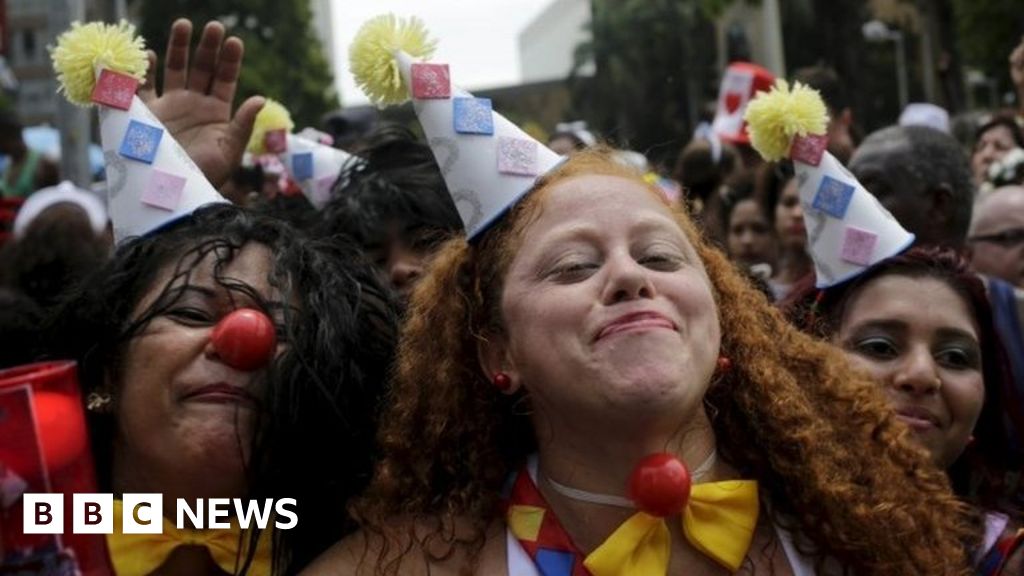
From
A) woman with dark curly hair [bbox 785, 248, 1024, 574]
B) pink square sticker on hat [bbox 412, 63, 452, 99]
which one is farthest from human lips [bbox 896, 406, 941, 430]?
pink square sticker on hat [bbox 412, 63, 452, 99]

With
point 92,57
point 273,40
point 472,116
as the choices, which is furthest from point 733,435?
point 273,40

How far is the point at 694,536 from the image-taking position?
2816 millimetres

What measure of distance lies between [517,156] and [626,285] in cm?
47

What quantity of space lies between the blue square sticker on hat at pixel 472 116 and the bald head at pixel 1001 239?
8.83ft

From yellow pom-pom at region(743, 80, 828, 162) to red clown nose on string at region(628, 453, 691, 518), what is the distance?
3.73ft

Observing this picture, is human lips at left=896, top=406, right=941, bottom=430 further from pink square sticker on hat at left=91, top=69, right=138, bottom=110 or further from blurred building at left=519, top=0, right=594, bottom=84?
blurred building at left=519, top=0, right=594, bottom=84

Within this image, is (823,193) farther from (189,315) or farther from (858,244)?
(189,315)

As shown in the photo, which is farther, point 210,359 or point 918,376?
point 918,376

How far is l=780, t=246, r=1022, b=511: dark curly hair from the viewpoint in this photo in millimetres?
3619

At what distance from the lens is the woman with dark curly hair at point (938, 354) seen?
3443 millimetres

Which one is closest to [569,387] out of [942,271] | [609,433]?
[609,433]

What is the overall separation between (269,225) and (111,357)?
1.35 feet

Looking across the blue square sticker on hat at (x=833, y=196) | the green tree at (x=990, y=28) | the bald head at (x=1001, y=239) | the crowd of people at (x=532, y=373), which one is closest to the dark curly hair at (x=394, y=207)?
the crowd of people at (x=532, y=373)

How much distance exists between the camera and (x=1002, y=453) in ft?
12.0
